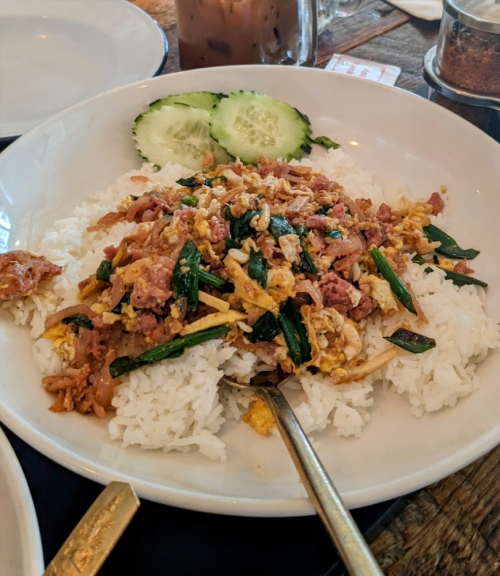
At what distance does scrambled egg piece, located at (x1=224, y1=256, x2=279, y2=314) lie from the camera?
168cm

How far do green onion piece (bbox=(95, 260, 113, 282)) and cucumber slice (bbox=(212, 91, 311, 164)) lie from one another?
0.92m

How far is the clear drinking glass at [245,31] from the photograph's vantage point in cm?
262

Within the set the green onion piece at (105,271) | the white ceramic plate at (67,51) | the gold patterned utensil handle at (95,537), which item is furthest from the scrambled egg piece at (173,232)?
the white ceramic plate at (67,51)

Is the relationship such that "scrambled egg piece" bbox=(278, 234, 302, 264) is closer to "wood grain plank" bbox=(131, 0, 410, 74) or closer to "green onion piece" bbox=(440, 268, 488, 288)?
"green onion piece" bbox=(440, 268, 488, 288)

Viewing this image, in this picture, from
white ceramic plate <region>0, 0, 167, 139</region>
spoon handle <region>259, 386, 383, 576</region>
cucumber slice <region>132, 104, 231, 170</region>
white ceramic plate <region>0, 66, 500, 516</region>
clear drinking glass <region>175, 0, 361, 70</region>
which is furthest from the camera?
white ceramic plate <region>0, 0, 167, 139</region>

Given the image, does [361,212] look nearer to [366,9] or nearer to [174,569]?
[174,569]

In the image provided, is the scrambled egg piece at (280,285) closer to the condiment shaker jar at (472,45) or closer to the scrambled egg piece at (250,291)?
the scrambled egg piece at (250,291)

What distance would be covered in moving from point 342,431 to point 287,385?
0.28 meters

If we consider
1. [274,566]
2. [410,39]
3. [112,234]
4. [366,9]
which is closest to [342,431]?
[274,566]

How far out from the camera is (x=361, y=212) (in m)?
2.14

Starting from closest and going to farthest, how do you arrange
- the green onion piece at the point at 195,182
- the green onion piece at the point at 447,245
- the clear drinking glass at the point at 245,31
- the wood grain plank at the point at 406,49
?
the green onion piece at the point at 447,245 → the green onion piece at the point at 195,182 → the clear drinking glass at the point at 245,31 → the wood grain plank at the point at 406,49

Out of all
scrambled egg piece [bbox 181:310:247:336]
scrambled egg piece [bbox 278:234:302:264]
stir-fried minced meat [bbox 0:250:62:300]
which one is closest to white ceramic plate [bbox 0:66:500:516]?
stir-fried minced meat [bbox 0:250:62:300]

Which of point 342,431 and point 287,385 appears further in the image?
point 287,385

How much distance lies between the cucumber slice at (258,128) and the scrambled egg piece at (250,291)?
0.94m
